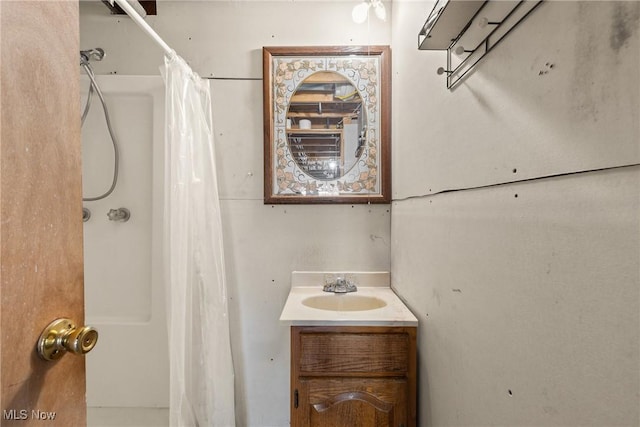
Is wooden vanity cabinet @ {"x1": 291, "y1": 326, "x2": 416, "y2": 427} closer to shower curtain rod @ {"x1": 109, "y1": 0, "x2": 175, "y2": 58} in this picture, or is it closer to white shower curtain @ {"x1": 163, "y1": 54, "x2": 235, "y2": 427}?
white shower curtain @ {"x1": 163, "y1": 54, "x2": 235, "y2": 427}

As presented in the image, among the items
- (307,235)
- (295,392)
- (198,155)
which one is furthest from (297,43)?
(295,392)

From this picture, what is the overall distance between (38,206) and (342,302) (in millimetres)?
1240

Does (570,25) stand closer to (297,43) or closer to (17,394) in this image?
(17,394)

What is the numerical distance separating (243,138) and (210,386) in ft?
3.87

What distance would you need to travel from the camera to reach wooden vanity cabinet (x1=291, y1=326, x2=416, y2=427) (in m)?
1.09

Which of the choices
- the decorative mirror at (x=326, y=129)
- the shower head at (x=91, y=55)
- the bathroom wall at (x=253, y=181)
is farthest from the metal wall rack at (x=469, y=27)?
the shower head at (x=91, y=55)

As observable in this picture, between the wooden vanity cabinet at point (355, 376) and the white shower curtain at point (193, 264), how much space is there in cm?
43

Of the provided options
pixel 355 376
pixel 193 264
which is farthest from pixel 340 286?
pixel 193 264

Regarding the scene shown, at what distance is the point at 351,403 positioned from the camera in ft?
3.59

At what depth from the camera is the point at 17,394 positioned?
409mm

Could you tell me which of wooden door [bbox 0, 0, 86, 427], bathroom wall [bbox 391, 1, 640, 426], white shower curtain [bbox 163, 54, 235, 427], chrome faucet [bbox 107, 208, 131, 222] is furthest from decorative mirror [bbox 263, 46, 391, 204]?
wooden door [bbox 0, 0, 86, 427]

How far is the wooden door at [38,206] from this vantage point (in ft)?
1.31

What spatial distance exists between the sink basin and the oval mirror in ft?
2.12

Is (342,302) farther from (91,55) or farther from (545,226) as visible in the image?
(91,55)
